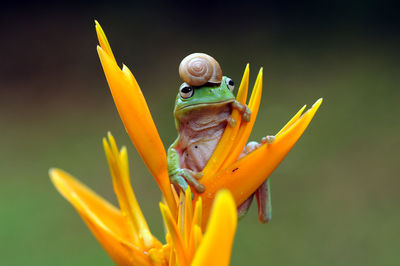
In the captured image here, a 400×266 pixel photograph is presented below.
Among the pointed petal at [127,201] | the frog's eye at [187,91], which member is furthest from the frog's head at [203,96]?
the pointed petal at [127,201]

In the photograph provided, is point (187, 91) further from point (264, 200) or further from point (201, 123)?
point (264, 200)

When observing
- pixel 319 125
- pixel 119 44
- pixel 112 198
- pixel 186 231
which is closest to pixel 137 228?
pixel 186 231

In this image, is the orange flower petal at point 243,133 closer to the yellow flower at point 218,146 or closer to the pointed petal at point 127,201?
the yellow flower at point 218,146

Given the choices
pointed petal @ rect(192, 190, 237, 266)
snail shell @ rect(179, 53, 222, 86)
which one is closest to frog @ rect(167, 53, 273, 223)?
snail shell @ rect(179, 53, 222, 86)

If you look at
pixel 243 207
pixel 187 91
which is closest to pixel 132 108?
pixel 187 91

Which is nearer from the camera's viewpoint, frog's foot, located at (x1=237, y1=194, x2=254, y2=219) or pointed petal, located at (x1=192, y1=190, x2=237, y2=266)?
pointed petal, located at (x1=192, y1=190, x2=237, y2=266)

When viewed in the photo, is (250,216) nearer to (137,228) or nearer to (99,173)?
(99,173)

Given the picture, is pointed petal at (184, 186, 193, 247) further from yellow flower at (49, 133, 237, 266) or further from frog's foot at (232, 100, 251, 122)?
frog's foot at (232, 100, 251, 122)
